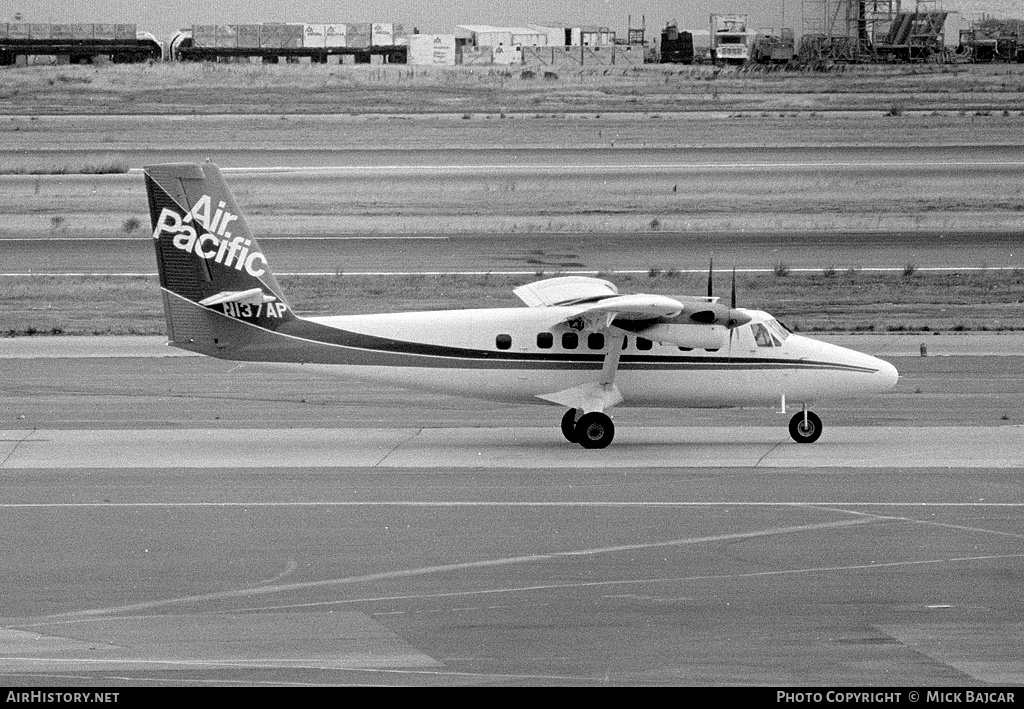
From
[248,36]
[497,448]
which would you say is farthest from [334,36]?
[497,448]

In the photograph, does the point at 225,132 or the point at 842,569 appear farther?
the point at 225,132

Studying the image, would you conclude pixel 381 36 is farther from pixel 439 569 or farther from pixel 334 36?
pixel 439 569

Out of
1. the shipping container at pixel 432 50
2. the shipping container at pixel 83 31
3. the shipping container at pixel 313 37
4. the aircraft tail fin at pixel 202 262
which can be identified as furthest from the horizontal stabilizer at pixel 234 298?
the shipping container at pixel 313 37

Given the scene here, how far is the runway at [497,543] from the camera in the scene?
13.9 m

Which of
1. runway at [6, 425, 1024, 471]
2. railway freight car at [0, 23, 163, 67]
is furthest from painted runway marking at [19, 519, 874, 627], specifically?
railway freight car at [0, 23, 163, 67]

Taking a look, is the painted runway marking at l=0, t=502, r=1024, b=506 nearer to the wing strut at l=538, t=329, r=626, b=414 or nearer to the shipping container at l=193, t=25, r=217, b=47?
the wing strut at l=538, t=329, r=626, b=414

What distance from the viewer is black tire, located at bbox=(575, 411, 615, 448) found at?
82.3 feet

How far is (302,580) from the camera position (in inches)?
663

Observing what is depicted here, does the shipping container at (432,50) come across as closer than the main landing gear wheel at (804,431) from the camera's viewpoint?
No

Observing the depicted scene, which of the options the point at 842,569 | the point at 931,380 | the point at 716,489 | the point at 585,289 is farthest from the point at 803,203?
the point at 842,569

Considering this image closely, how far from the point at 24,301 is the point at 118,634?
3112cm

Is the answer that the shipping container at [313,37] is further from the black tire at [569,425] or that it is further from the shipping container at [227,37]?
the black tire at [569,425]

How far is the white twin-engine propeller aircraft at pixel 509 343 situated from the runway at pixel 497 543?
1005mm

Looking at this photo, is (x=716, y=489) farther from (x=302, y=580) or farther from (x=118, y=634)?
(x=118, y=634)
